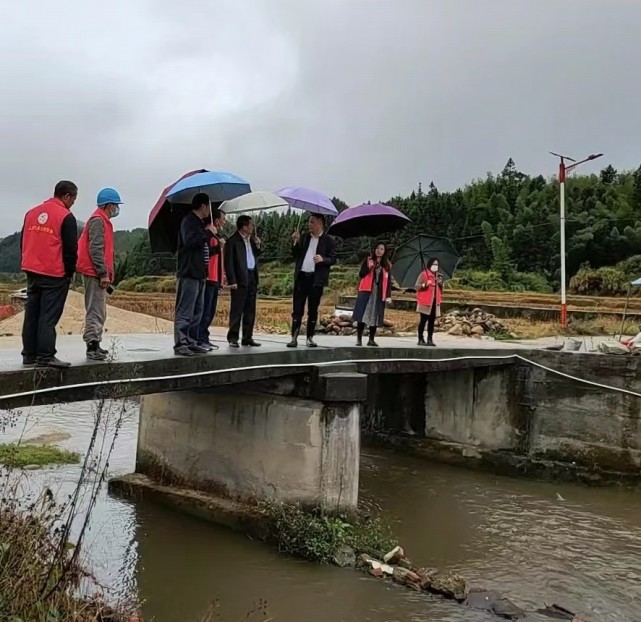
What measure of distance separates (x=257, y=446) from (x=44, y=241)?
3.69 m

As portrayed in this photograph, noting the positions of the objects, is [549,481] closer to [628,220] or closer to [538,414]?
[538,414]

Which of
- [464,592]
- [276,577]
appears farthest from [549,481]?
[276,577]

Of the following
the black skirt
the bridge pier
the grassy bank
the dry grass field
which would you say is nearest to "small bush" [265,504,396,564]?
the bridge pier

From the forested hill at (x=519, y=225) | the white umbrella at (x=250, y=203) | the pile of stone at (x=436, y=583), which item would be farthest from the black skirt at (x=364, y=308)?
the forested hill at (x=519, y=225)

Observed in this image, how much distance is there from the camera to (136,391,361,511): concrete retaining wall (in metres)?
7.84

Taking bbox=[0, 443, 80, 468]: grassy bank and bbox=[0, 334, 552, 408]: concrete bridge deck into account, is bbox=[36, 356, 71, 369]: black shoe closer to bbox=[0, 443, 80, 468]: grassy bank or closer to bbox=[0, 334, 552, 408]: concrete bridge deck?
bbox=[0, 334, 552, 408]: concrete bridge deck

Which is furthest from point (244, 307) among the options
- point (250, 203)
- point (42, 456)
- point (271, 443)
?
point (42, 456)

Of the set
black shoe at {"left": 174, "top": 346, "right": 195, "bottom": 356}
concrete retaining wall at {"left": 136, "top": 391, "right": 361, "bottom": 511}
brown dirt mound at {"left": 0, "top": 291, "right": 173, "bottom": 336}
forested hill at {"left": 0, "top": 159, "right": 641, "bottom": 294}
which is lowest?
concrete retaining wall at {"left": 136, "top": 391, "right": 361, "bottom": 511}

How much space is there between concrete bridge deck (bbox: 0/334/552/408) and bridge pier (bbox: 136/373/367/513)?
0.49m

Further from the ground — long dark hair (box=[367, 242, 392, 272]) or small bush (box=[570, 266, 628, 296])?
small bush (box=[570, 266, 628, 296])

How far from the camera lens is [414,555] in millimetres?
7789

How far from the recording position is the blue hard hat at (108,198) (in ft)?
21.1

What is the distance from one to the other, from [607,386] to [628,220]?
45.7 m

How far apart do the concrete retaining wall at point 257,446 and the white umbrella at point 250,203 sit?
2.10m
